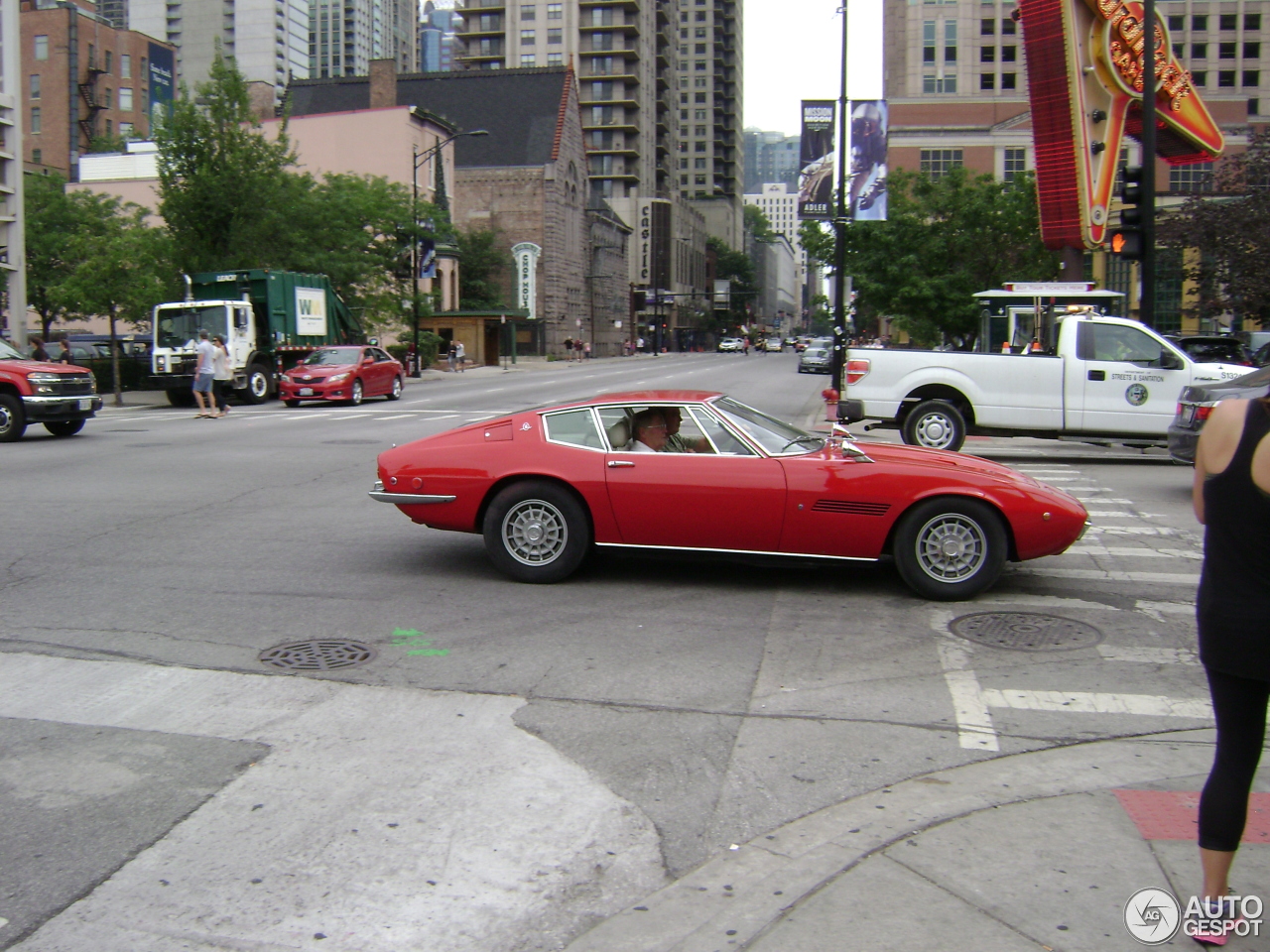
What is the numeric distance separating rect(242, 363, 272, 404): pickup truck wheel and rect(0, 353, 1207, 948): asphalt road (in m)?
17.5

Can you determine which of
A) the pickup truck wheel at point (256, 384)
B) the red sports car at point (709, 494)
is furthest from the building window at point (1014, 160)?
the red sports car at point (709, 494)

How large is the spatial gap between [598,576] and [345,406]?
2097cm

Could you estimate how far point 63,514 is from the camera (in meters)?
10.7

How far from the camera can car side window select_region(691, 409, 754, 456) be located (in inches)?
303

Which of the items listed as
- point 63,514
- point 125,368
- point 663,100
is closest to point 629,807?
point 63,514

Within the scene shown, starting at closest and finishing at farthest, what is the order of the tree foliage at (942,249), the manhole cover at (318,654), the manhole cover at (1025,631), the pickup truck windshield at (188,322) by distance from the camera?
the manhole cover at (318,654)
the manhole cover at (1025,631)
the pickup truck windshield at (188,322)
the tree foliage at (942,249)

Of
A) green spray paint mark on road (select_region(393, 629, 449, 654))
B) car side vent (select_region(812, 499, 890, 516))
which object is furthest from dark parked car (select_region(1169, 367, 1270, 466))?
green spray paint mark on road (select_region(393, 629, 449, 654))

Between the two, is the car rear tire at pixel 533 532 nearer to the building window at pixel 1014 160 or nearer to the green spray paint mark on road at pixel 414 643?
the green spray paint mark on road at pixel 414 643

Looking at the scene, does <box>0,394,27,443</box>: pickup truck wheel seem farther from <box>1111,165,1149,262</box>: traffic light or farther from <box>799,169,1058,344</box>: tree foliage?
<box>799,169,1058,344</box>: tree foliage

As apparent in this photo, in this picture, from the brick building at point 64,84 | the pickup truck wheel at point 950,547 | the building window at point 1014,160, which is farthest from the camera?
the brick building at point 64,84

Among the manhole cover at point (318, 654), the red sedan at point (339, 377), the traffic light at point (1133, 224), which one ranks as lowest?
the manhole cover at point (318, 654)

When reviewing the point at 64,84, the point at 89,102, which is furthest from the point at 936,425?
the point at 64,84

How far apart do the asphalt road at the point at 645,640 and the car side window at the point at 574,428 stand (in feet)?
3.23

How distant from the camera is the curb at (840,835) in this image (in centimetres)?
343
